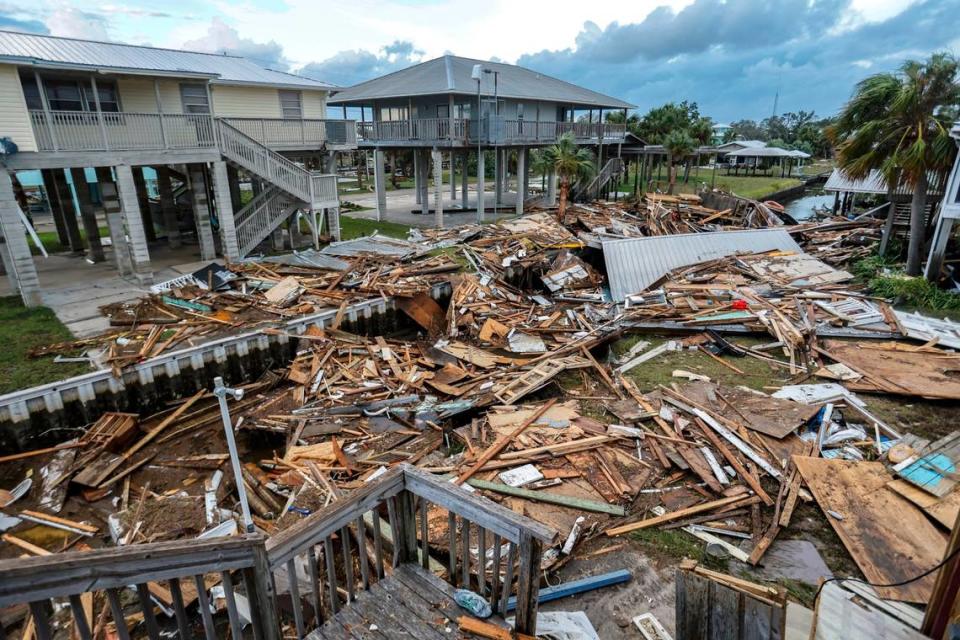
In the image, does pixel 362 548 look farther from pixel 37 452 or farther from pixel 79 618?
pixel 37 452

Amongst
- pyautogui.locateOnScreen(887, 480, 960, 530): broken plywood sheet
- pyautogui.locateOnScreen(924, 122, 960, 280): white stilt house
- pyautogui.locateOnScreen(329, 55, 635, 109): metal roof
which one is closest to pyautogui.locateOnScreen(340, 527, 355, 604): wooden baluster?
pyautogui.locateOnScreen(887, 480, 960, 530): broken plywood sheet

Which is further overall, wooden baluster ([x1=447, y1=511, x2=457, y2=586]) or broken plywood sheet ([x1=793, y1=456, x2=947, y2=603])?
broken plywood sheet ([x1=793, y1=456, x2=947, y2=603])

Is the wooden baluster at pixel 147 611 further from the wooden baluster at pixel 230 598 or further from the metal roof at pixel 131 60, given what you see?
the metal roof at pixel 131 60

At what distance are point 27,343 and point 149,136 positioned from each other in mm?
8050

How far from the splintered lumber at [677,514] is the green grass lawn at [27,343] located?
1180 cm

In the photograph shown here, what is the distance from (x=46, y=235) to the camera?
25938 mm

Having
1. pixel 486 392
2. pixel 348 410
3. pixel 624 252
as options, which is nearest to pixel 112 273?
pixel 348 410

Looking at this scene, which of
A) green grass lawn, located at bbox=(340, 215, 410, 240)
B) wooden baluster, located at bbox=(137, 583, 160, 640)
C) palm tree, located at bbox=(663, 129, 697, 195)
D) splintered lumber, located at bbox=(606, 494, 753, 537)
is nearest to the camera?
wooden baluster, located at bbox=(137, 583, 160, 640)

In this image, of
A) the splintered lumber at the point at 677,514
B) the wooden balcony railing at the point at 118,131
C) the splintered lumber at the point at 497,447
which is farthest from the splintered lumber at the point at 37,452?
the splintered lumber at the point at 677,514

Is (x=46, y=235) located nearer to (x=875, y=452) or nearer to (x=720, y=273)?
(x=720, y=273)

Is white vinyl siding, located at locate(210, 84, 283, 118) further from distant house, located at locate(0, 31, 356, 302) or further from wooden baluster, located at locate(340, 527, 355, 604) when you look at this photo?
wooden baluster, located at locate(340, 527, 355, 604)

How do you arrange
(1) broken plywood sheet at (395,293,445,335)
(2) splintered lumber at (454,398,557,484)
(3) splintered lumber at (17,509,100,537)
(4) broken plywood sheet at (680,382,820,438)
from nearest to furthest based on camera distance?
(2) splintered lumber at (454,398,557,484), (3) splintered lumber at (17,509,100,537), (4) broken plywood sheet at (680,382,820,438), (1) broken plywood sheet at (395,293,445,335)

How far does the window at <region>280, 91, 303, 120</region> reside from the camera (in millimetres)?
23609

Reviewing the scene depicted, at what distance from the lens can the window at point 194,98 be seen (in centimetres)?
2017
